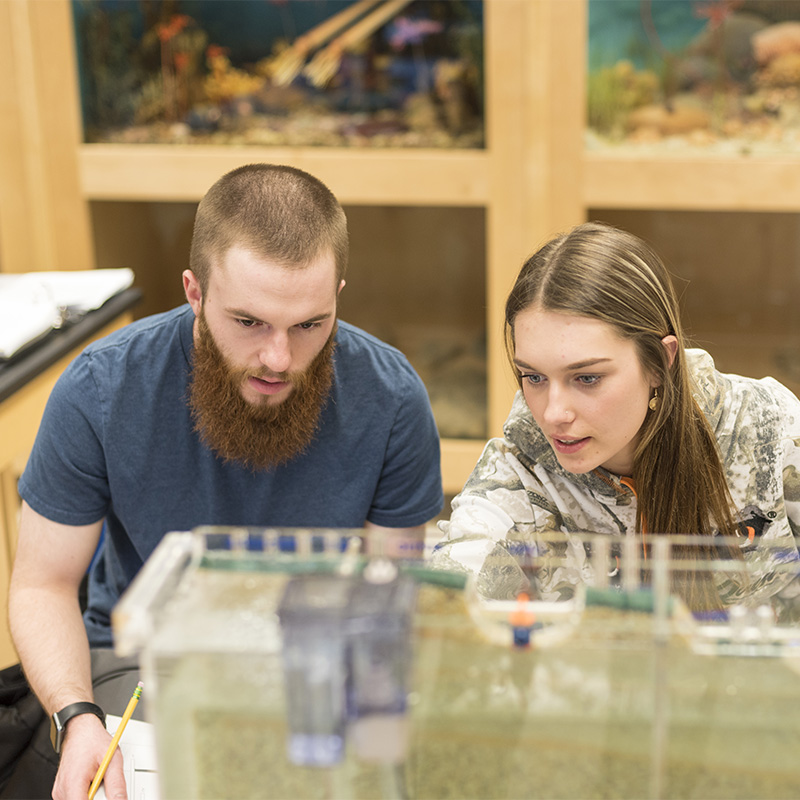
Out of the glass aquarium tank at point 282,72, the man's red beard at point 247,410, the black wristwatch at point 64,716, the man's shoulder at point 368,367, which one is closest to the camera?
the black wristwatch at point 64,716

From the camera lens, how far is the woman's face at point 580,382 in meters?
1.12

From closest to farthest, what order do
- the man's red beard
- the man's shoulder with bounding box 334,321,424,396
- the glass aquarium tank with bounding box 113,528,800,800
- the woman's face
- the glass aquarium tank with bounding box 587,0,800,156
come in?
the glass aquarium tank with bounding box 113,528,800,800, the woman's face, the man's red beard, the man's shoulder with bounding box 334,321,424,396, the glass aquarium tank with bounding box 587,0,800,156

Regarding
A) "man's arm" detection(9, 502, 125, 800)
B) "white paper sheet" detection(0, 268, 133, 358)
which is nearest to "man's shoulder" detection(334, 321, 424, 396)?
"man's arm" detection(9, 502, 125, 800)

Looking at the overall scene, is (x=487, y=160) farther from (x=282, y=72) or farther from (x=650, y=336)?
(x=650, y=336)

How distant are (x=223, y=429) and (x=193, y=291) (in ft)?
0.67

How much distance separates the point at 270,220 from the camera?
1.25 metres

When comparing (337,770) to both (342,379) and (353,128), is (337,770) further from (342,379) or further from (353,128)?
(353,128)

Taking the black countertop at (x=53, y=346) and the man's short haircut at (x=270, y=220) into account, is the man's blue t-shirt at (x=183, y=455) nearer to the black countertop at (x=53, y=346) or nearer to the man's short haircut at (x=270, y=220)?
the man's short haircut at (x=270, y=220)

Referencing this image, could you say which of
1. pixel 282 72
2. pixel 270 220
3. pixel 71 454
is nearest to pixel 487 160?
pixel 282 72

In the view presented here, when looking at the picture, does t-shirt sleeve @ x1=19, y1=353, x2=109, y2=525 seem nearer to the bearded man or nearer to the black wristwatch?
the bearded man

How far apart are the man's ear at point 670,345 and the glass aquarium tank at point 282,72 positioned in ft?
Result: 4.98

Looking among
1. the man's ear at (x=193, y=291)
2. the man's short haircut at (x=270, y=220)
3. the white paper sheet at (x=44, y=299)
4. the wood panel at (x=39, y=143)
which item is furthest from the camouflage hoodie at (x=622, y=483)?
the wood panel at (x=39, y=143)

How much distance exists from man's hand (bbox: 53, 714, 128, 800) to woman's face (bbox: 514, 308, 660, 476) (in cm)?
64

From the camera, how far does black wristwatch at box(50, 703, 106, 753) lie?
4.02 ft
